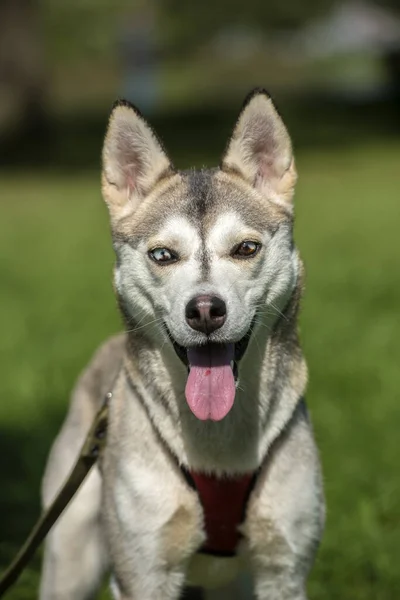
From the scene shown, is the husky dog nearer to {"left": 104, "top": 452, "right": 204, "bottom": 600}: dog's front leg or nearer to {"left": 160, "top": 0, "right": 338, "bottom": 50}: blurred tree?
{"left": 104, "top": 452, "right": 204, "bottom": 600}: dog's front leg

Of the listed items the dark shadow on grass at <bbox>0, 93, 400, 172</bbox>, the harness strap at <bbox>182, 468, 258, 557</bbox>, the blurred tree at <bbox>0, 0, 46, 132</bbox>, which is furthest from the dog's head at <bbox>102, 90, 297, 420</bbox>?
the blurred tree at <bbox>0, 0, 46, 132</bbox>

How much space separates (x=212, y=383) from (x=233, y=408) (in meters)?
0.33

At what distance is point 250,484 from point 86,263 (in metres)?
9.49

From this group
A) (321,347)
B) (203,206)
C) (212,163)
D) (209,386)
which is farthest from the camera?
(212,163)

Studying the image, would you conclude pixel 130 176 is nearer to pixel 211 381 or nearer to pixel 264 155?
pixel 264 155

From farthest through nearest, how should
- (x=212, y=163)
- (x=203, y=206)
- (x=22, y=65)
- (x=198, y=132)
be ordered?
(x=198, y=132), (x=22, y=65), (x=212, y=163), (x=203, y=206)

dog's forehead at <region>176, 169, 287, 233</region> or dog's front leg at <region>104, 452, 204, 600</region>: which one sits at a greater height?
dog's forehead at <region>176, 169, 287, 233</region>

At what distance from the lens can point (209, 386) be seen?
3.91 metres

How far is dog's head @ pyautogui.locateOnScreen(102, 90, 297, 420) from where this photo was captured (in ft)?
12.6

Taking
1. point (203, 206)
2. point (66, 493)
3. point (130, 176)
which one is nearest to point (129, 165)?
point (130, 176)

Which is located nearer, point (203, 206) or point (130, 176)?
point (203, 206)

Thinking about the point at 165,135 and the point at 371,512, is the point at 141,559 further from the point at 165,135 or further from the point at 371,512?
the point at 165,135

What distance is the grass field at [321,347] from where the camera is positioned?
582 centimetres

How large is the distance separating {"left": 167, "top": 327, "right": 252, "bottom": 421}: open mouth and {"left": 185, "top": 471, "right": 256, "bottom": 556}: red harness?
1.10 ft
